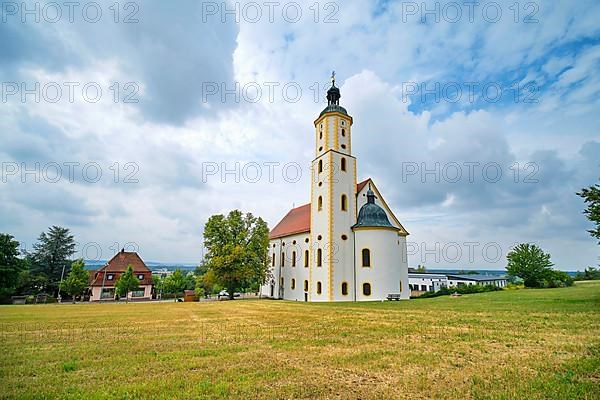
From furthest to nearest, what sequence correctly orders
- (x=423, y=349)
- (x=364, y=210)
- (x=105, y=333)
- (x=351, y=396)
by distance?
(x=364, y=210)
(x=105, y=333)
(x=423, y=349)
(x=351, y=396)

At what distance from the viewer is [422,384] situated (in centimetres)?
504

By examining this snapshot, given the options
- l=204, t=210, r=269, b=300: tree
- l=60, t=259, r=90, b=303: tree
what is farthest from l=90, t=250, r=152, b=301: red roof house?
l=204, t=210, r=269, b=300: tree

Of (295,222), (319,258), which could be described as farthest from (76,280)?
(319,258)

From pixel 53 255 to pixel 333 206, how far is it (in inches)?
1861

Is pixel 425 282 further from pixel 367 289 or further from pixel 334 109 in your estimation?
pixel 334 109

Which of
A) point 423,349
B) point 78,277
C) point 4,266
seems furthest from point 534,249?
point 4,266

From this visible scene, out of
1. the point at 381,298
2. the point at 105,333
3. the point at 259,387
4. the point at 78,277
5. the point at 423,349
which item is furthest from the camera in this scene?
the point at 78,277

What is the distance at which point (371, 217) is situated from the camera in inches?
1201

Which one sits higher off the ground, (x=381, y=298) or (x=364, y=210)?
(x=364, y=210)

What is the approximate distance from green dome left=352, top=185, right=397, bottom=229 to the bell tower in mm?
867

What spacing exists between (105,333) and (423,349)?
9.70m

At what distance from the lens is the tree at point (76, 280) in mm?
42062

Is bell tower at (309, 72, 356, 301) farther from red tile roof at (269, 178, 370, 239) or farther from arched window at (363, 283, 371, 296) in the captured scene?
red tile roof at (269, 178, 370, 239)

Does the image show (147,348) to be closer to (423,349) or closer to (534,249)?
(423,349)
